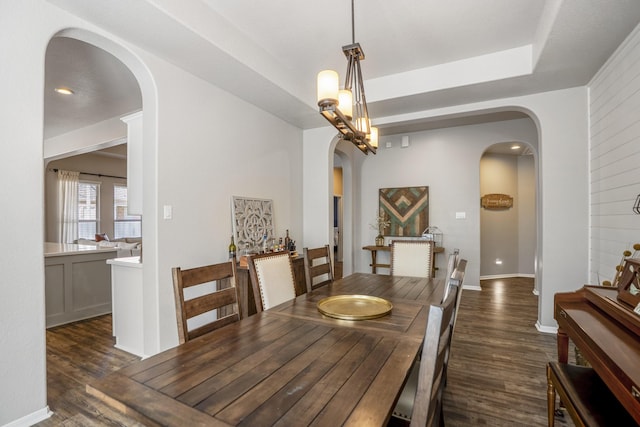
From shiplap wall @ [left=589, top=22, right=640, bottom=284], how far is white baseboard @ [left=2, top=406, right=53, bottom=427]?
415 cm

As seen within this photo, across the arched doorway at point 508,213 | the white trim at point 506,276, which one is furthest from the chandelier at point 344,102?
the white trim at point 506,276

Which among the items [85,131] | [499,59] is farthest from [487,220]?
[85,131]

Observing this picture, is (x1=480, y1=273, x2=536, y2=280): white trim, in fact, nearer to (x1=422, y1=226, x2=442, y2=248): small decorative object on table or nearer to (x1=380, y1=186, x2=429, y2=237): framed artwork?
(x1=422, y1=226, x2=442, y2=248): small decorative object on table

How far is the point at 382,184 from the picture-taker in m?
5.95

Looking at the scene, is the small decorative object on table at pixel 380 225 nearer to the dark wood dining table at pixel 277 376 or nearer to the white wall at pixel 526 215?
the white wall at pixel 526 215

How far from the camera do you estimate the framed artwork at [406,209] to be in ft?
18.2

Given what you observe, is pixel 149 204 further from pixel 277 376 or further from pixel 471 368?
pixel 471 368

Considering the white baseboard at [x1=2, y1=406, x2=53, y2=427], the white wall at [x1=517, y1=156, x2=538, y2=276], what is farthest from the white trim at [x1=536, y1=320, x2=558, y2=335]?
the white baseboard at [x1=2, y1=406, x2=53, y2=427]

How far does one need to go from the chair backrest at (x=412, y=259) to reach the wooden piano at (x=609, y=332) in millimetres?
1232

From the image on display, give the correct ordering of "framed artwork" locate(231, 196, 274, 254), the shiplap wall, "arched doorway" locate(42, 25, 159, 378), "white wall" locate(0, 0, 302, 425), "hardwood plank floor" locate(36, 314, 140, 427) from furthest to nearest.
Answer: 1. "framed artwork" locate(231, 196, 274, 254)
2. "arched doorway" locate(42, 25, 159, 378)
3. the shiplap wall
4. "hardwood plank floor" locate(36, 314, 140, 427)
5. "white wall" locate(0, 0, 302, 425)

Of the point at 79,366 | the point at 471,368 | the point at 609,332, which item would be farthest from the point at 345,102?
the point at 79,366

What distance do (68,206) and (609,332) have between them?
875cm

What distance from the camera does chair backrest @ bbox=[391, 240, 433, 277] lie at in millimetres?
3102

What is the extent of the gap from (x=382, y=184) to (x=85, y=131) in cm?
514
